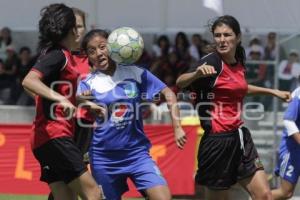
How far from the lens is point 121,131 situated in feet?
21.5

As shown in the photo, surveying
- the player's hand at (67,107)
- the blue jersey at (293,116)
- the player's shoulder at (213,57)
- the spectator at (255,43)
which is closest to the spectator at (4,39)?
the spectator at (255,43)

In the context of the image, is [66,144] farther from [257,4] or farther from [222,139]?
[257,4]

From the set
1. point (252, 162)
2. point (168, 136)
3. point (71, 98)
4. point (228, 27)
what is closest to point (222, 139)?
point (252, 162)

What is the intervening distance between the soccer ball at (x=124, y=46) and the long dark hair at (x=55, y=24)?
425 mm

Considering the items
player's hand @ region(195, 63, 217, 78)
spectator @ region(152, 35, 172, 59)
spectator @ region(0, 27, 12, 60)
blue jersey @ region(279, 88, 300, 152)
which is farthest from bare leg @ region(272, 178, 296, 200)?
spectator @ region(0, 27, 12, 60)

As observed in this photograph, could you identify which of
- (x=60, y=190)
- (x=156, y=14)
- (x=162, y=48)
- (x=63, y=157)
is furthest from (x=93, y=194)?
(x=156, y=14)

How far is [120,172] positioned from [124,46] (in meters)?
1.03

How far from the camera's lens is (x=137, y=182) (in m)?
6.53

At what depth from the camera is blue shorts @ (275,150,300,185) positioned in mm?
8781

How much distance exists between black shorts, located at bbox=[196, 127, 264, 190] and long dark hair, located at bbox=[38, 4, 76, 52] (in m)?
1.70

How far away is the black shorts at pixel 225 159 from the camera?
7.13 metres

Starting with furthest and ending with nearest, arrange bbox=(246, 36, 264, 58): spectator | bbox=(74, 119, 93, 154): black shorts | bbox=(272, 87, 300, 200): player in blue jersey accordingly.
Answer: bbox=(246, 36, 264, 58): spectator → bbox=(272, 87, 300, 200): player in blue jersey → bbox=(74, 119, 93, 154): black shorts

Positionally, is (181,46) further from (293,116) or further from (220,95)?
(220,95)

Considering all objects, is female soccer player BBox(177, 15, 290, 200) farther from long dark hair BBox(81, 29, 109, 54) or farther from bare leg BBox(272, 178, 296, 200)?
bare leg BBox(272, 178, 296, 200)
